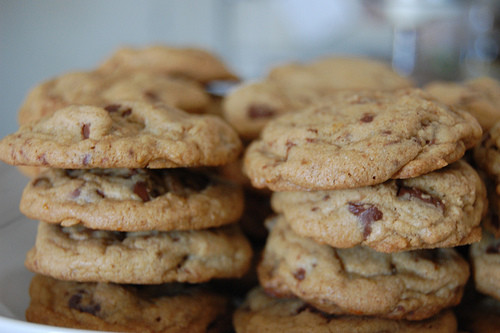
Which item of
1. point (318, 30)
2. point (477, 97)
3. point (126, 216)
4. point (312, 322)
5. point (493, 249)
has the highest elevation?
point (477, 97)

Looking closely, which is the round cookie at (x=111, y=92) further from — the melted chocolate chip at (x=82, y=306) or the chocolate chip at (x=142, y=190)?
the melted chocolate chip at (x=82, y=306)

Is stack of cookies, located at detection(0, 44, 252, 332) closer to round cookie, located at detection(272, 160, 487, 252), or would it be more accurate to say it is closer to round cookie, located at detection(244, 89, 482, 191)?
round cookie, located at detection(244, 89, 482, 191)

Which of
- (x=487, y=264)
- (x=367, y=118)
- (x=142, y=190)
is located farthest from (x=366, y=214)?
(x=142, y=190)

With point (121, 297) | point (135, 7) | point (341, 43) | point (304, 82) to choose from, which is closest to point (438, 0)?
point (341, 43)

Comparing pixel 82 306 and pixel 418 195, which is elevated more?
pixel 418 195

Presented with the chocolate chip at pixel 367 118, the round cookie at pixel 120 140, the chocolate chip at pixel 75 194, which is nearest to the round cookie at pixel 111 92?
the round cookie at pixel 120 140

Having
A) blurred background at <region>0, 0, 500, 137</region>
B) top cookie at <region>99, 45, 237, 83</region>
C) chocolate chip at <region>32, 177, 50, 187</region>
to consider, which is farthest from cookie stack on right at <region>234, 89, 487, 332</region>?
blurred background at <region>0, 0, 500, 137</region>

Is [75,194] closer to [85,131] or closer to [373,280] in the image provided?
[85,131]
